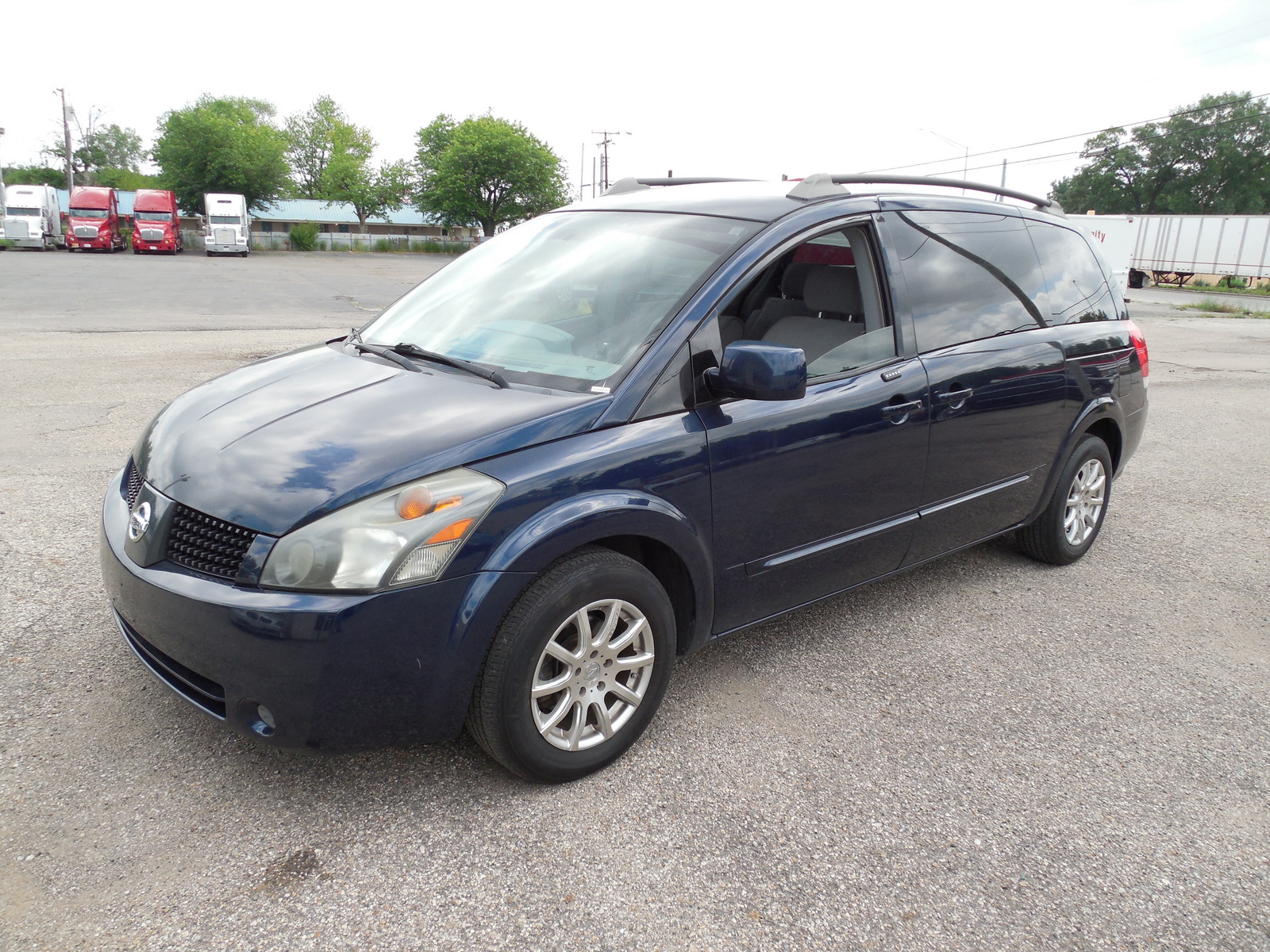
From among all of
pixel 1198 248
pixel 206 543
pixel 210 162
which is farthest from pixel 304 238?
pixel 206 543

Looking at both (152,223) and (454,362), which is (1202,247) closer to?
(454,362)

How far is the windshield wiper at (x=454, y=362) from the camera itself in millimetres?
2750

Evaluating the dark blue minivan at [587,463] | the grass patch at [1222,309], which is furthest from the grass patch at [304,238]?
the dark blue minivan at [587,463]

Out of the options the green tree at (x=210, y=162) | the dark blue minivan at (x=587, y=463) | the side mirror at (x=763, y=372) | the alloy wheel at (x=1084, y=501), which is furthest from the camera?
the green tree at (x=210, y=162)

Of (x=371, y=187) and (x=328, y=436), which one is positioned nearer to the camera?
(x=328, y=436)

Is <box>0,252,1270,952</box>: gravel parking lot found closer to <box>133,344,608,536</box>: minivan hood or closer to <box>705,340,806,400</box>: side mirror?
<box>133,344,608,536</box>: minivan hood

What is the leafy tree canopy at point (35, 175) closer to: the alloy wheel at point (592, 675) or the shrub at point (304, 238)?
the shrub at point (304, 238)

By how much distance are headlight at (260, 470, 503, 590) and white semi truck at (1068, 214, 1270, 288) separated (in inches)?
1514

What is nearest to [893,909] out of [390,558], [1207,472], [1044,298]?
[390,558]

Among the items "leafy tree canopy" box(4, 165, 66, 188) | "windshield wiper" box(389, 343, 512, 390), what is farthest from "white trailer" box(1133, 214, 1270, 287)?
"leafy tree canopy" box(4, 165, 66, 188)

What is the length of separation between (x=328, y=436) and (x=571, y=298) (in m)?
1.05

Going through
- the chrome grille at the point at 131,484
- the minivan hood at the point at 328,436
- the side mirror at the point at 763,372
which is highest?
the side mirror at the point at 763,372

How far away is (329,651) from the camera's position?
2139 mm

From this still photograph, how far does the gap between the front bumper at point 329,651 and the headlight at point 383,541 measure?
0.04 m
